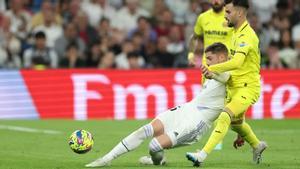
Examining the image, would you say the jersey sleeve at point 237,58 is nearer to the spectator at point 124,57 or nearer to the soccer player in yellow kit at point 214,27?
the soccer player in yellow kit at point 214,27

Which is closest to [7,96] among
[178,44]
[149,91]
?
[149,91]

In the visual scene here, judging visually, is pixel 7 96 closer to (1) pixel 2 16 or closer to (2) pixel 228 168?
(1) pixel 2 16

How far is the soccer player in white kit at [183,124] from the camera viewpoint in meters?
11.4

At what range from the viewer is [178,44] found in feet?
78.7

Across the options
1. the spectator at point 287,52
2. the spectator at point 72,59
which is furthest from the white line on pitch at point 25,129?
the spectator at point 287,52

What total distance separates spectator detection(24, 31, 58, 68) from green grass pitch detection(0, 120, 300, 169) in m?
2.50

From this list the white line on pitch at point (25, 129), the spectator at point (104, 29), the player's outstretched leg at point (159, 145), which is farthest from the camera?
the spectator at point (104, 29)

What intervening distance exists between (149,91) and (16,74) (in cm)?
Answer: 309

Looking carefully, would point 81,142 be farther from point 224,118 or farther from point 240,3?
point 240,3

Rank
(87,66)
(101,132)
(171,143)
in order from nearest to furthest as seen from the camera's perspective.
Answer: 1. (171,143)
2. (101,132)
3. (87,66)

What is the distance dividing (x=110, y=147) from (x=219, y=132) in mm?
3527

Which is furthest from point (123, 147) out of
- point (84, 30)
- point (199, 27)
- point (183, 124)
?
point (84, 30)

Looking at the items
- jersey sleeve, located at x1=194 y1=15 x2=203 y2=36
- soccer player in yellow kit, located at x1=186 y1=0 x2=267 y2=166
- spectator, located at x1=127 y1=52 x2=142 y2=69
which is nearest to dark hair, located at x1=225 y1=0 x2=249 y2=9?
soccer player in yellow kit, located at x1=186 y1=0 x2=267 y2=166

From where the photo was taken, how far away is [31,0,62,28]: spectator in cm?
2319
